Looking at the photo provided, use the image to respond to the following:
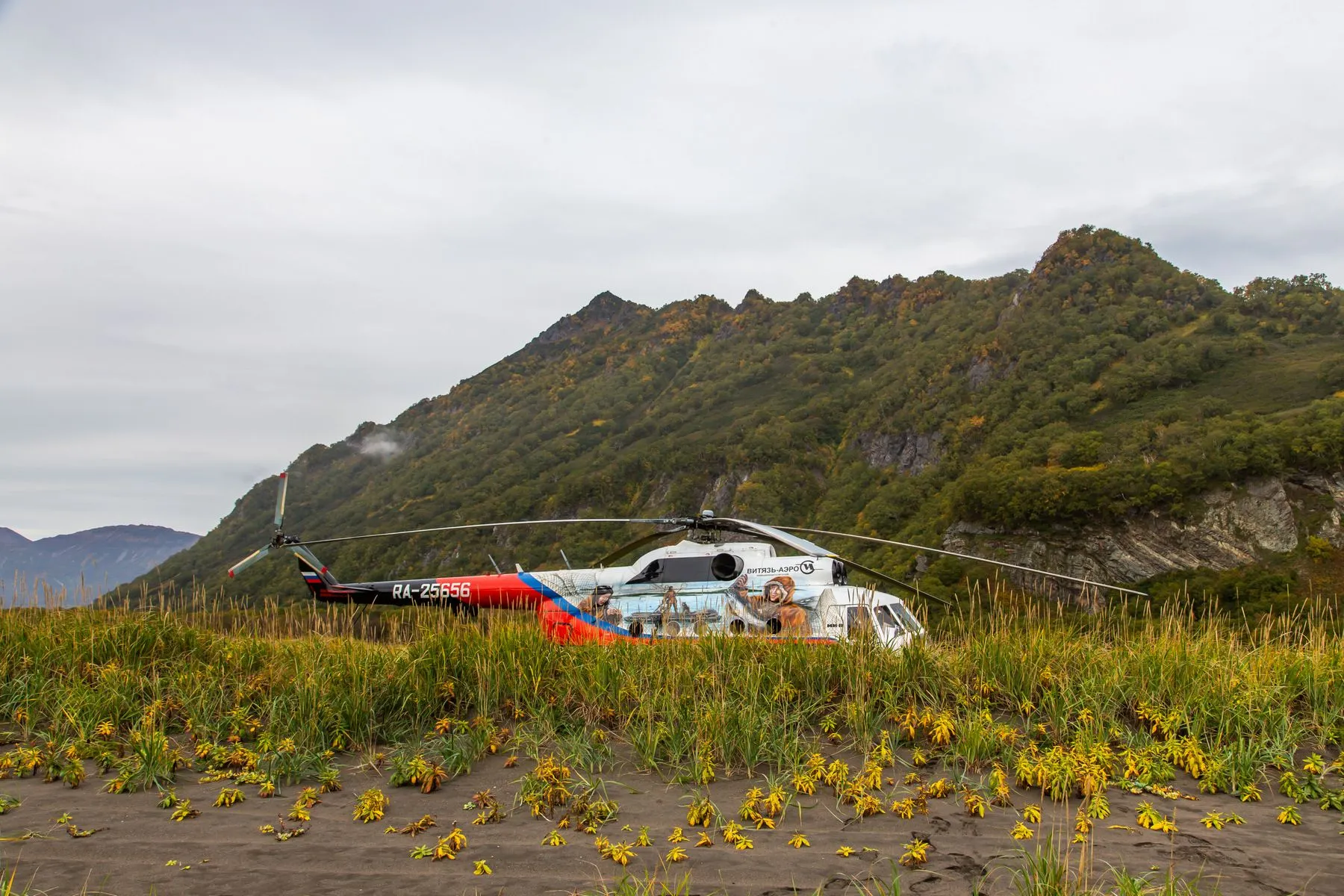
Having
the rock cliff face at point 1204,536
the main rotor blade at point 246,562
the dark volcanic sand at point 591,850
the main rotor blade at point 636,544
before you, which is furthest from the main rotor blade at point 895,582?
the rock cliff face at point 1204,536

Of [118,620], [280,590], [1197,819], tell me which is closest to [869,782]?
[1197,819]

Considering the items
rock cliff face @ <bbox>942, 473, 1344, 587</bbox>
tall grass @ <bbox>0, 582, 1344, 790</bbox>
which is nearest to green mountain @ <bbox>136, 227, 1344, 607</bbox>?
rock cliff face @ <bbox>942, 473, 1344, 587</bbox>

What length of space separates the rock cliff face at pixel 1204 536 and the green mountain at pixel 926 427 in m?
0.82

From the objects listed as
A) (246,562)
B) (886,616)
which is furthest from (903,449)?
(246,562)

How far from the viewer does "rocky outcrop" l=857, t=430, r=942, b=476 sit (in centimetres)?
10094

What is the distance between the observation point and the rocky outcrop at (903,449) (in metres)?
101

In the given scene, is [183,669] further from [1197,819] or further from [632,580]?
[1197,819]

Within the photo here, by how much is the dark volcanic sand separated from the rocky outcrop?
9404cm

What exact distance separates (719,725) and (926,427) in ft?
338

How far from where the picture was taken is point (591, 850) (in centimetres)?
484

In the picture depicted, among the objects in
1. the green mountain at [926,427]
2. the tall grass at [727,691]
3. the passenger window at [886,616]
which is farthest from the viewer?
the green mountain at [926,427]

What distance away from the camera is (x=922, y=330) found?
14862 cm

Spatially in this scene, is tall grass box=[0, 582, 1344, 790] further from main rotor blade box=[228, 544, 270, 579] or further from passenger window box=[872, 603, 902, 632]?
main rotor blade box=[228, 544, 270, 579]

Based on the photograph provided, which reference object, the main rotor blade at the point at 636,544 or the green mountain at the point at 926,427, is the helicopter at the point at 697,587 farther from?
the green mountain at the point at 926,427
